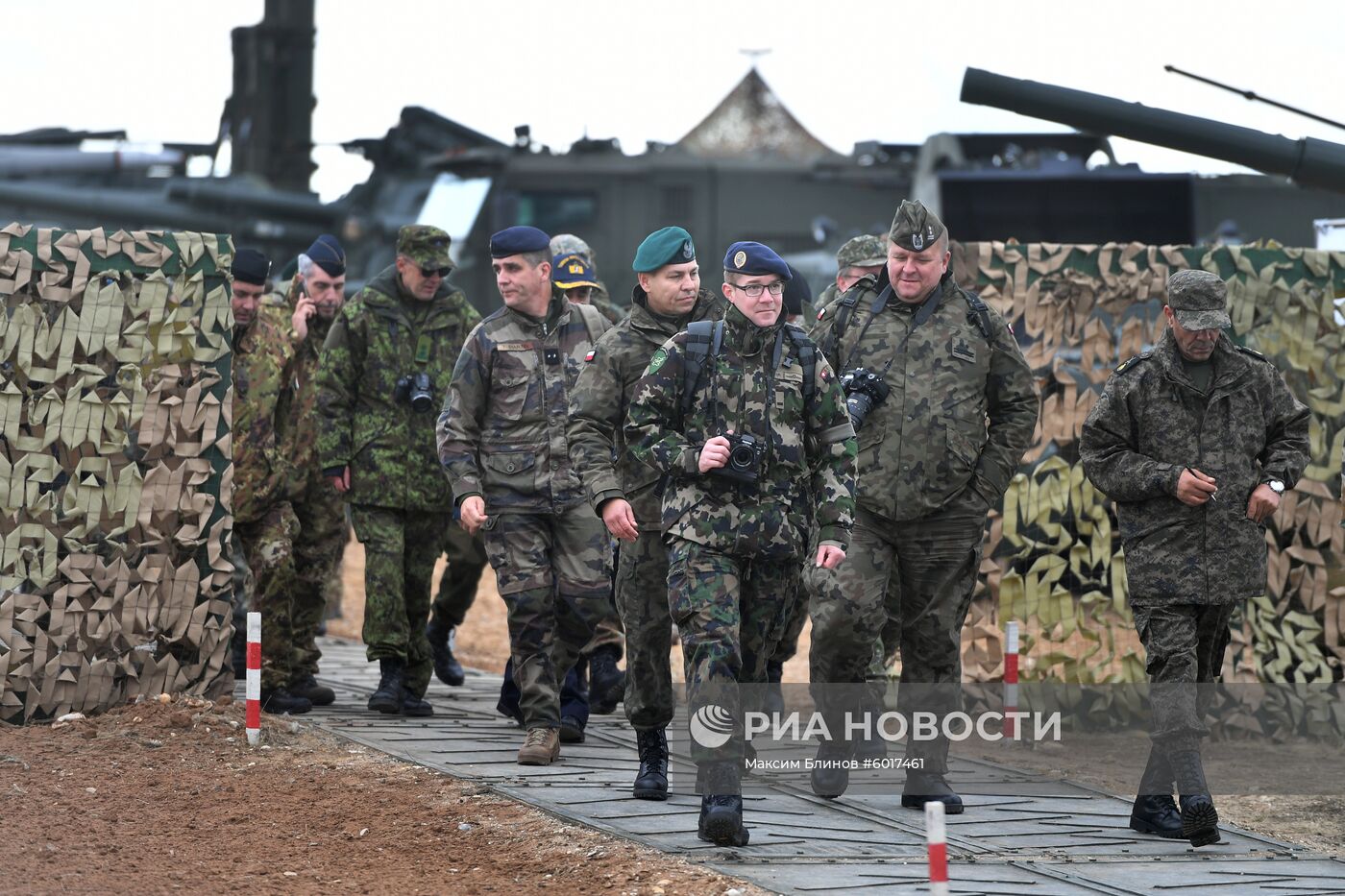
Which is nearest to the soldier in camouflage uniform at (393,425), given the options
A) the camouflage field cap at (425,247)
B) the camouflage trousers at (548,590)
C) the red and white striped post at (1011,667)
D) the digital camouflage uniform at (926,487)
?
the camouflage field cap at (425,247)

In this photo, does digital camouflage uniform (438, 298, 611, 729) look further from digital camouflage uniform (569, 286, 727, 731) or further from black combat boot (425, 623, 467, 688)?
black combat boot (425, 623, 467, 688)

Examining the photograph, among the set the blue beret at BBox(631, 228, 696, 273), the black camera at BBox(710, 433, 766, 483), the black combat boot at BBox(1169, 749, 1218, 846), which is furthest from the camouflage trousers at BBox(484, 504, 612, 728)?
the black combat boot at BBox(1169, 749, 1218, 846)

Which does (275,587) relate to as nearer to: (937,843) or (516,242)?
(516,242)

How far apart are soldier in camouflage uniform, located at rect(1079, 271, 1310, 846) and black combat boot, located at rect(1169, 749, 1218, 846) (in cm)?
8

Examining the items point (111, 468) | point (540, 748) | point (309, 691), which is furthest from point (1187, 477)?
point (111, 468)

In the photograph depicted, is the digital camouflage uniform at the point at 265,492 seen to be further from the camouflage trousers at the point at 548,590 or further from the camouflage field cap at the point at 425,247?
the camouflage trousers at the point at 548,590

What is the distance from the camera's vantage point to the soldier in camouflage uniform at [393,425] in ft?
28.4

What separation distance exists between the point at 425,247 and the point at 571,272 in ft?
2.65

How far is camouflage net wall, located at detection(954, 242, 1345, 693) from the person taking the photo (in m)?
9.30

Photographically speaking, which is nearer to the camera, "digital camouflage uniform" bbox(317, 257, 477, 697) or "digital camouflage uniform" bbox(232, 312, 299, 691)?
"digital camouflage uniform" bbox(317, 257, 477, 697)

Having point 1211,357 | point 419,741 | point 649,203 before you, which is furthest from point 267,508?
point 649,203

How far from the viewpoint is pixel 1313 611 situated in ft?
30.6

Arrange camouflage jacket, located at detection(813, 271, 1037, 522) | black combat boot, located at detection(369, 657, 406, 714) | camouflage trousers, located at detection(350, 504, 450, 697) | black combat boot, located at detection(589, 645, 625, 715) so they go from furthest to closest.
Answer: black combat boot, located at detection(589, 645, 625, 715) < black combat boot, located at detection(369, 657, 406, 714) < camouflage trousers, located at detection(350, 504, 450, 697) < camouflage jacket, located at detection(813, 271, 1037, 522)

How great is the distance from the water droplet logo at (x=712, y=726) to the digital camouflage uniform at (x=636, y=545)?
0.72 metres
